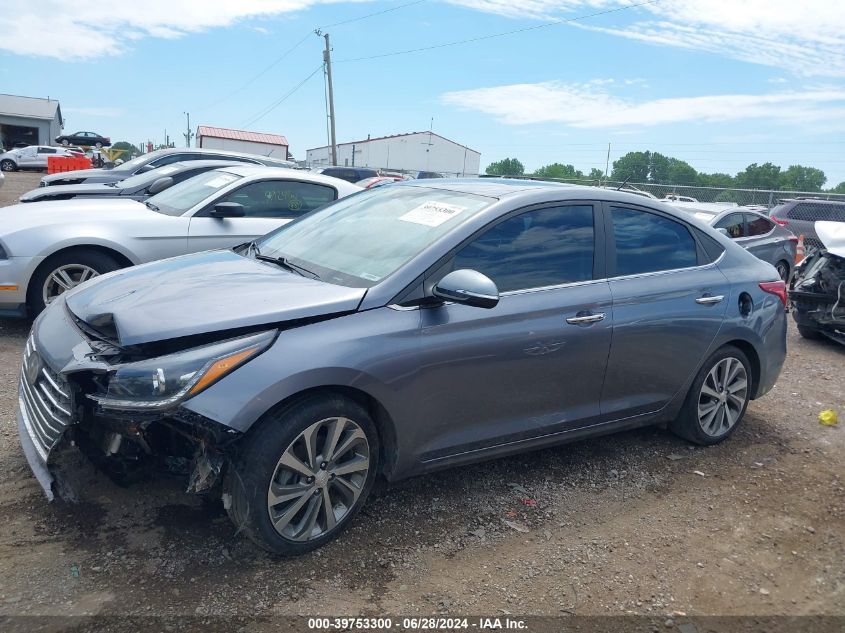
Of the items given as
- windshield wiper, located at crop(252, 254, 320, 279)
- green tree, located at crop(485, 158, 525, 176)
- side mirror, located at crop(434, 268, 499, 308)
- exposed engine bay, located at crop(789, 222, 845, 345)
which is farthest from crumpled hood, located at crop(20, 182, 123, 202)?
green tree, located at crop(485, 158, 525, 176)

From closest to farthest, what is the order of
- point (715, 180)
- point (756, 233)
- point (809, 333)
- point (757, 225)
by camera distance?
point (809, 333) → point (756, 233) → point (757, 225) → point (715, 180)

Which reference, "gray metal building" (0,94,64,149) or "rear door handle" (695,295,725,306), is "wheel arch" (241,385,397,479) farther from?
"gray metal building" (0,94,64,149)

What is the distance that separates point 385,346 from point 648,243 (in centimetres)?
202

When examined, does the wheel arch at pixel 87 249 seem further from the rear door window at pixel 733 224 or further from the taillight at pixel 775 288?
the rear door window at pixel 733 224

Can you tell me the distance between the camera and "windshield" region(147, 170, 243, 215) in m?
7.03

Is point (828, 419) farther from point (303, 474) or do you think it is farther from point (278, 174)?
point (278, 174)

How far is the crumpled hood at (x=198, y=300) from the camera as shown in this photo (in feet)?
9.90

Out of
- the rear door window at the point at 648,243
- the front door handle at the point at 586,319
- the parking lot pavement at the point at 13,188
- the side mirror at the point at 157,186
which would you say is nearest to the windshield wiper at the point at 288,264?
the front door handle at the point at 586,319

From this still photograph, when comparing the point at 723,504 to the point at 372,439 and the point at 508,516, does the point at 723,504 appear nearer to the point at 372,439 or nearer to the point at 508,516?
the point at 508,516

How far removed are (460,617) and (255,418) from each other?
1162 millimetres

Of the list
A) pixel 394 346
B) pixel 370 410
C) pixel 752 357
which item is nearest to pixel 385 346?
pixel 394 346

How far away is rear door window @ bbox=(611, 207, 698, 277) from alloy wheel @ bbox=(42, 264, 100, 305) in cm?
448

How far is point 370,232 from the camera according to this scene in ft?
12.9

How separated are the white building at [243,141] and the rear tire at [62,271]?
38328mm
